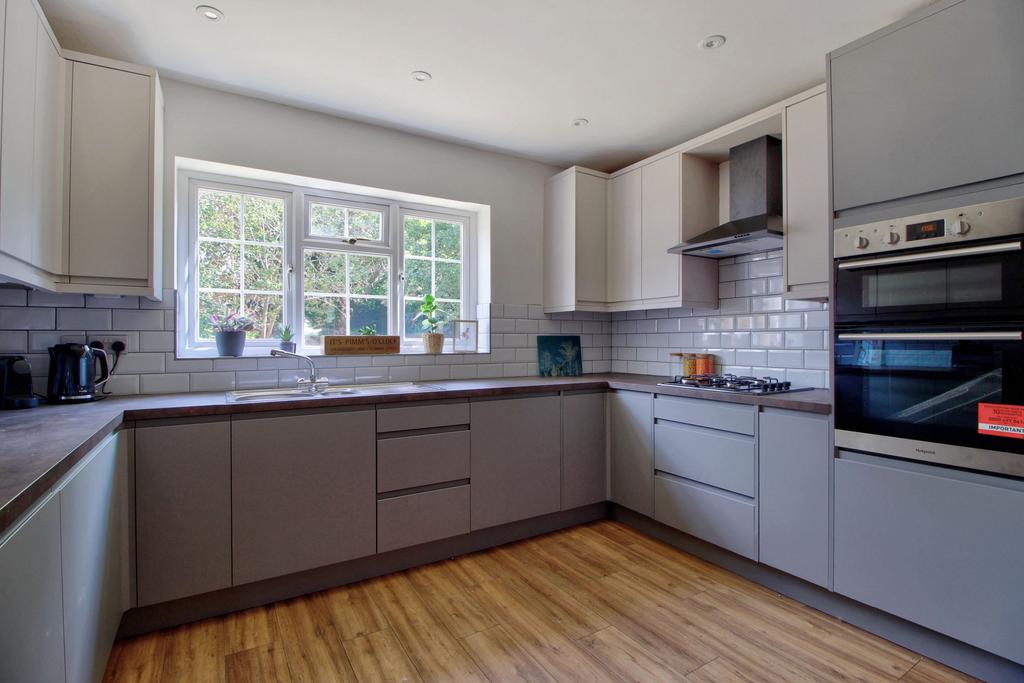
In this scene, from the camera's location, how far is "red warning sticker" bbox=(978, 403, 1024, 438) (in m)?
1.56

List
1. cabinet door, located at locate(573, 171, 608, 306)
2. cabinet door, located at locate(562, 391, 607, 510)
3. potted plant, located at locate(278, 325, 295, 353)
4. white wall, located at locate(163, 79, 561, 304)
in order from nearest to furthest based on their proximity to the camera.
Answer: white wall, located at locate(163, 79, 561, 304) → potted plant, located at locate(278, 325, 295, 353) → cabinet door, located at locate(562, 391, 607, 510) → cabinet door, located at locate(573, 171, 608, 306)

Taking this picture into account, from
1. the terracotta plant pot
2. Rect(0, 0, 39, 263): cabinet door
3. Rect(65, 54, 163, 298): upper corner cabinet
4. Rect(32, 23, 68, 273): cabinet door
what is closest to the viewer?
Rect(0, 0, 39, 263): cabinet door

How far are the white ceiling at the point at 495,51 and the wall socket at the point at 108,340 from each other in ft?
4.15

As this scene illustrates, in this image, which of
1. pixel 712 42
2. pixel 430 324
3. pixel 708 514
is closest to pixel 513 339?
pixel 430 324

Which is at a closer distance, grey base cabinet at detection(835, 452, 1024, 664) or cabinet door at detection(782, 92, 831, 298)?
grey base cabinet at detection(835, 452, 1024, 664)

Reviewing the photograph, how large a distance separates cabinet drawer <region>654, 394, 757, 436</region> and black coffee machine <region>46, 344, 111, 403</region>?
8.72 ft

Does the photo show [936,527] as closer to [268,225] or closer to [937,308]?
[937,308]

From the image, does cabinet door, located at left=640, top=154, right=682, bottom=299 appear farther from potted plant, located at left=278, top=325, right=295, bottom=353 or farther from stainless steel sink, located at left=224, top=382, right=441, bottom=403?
potted plant, located at left=278, top=325, right=295, bottom=353

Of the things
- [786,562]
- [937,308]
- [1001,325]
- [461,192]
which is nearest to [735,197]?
[937,308]

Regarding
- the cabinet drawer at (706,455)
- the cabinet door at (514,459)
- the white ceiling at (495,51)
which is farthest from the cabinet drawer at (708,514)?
the white ceiling at (495,51)

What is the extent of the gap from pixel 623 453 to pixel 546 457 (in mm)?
484

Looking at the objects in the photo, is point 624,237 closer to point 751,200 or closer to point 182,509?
point 751,200

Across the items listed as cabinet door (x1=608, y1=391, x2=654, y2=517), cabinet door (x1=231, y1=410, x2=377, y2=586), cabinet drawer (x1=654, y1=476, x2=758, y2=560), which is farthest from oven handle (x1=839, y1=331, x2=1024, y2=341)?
cabinet door (x1=231, y1=410, x2=377, y2=586)

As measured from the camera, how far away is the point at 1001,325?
5.26 ft
